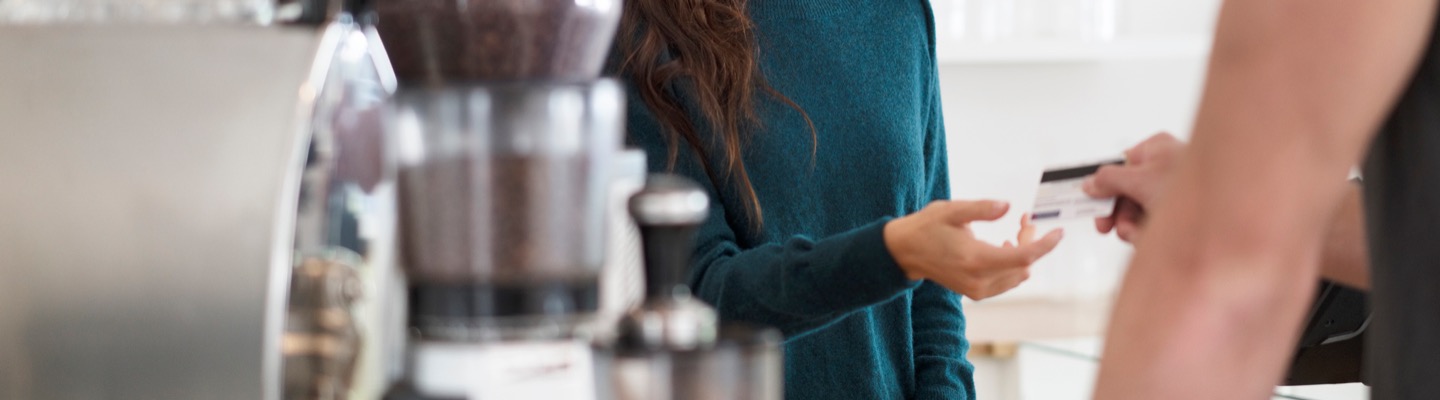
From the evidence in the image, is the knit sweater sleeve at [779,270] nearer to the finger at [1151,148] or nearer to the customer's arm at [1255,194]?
the finger at [1151,148]

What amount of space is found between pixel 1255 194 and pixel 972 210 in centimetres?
43

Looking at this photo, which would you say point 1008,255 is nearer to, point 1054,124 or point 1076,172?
point 1076,172

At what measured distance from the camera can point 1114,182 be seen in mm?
951

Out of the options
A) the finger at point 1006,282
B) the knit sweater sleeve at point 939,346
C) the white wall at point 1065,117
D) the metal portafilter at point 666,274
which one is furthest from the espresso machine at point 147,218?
the white wall at point 1065,117

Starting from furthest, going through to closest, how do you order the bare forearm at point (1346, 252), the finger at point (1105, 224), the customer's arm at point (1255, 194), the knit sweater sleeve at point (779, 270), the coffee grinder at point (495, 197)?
the knit sweater sleeve at point (779, 270), the finger at point (1105, 224), the bare forearm at point (1346, 252), the coffee grinder at point (495, 197), the customer's arm at point (1255, 194)

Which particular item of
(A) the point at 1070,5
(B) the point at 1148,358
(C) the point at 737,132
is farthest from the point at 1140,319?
(A) the point at 1070,5

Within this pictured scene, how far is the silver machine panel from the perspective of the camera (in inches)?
32.2

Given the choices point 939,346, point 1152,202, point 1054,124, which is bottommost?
point 939,346

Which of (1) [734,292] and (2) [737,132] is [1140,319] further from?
(2) [737,132]

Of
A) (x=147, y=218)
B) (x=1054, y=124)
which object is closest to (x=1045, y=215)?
(x=147, y=218)

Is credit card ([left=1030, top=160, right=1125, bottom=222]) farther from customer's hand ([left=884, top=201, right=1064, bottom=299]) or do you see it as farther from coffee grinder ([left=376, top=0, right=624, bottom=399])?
coffee grinder ([left=376, top=0, right=624, bottom=399])

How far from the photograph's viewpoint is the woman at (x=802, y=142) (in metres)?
1.29

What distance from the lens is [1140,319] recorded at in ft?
2.14

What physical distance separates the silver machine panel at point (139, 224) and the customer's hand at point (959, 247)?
1.51 feet
